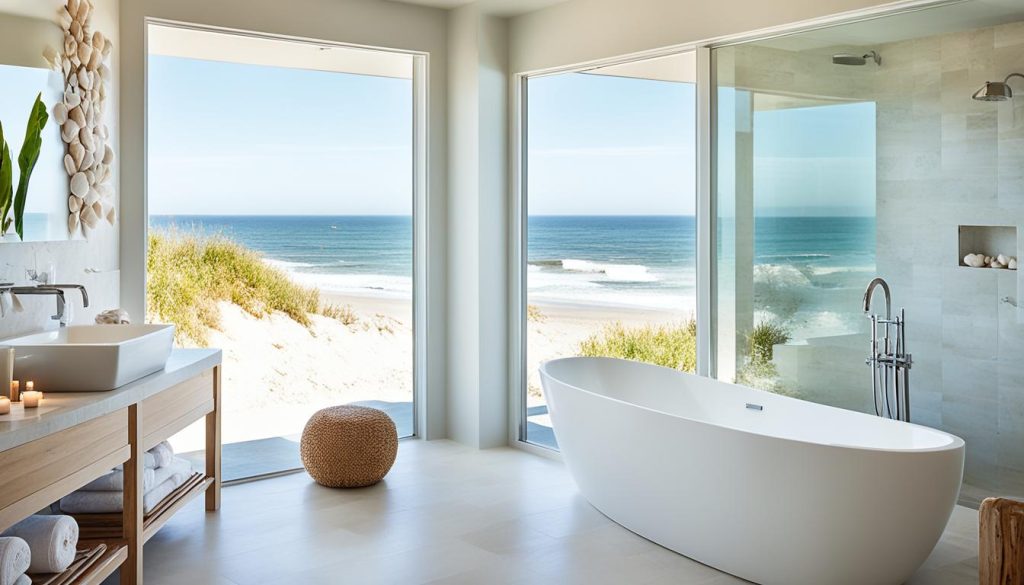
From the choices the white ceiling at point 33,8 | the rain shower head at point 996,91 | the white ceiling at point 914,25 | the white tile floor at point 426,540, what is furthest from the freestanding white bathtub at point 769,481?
the white ceiling at point 33,8

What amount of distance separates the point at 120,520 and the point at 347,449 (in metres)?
1.52

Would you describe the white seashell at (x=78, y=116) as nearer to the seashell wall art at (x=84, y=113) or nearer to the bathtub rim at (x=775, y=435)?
the seashell wall art at (x=84, y=113)

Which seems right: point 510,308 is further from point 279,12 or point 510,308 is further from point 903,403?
point 903,403

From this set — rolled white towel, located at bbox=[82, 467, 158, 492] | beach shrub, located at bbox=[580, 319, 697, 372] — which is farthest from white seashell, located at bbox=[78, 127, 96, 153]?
beach shrub, located at bbox=[580, 319, 697, 372]

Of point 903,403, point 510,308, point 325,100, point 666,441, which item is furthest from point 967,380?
point 325,100

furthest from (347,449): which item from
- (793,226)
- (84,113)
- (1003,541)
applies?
(1003,541)

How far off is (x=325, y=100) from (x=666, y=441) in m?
3.18

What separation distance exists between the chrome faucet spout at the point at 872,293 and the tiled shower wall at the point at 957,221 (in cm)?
3

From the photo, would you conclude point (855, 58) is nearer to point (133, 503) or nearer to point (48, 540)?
point (133, 503)

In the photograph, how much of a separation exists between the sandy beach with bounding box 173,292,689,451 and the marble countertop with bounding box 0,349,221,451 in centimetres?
135

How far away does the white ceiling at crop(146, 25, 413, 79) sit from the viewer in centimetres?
528

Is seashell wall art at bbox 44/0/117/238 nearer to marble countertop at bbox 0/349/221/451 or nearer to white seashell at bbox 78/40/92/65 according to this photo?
white seashell at bbox 78/40/92/65

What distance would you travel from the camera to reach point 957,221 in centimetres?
416

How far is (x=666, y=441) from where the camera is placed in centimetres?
402
